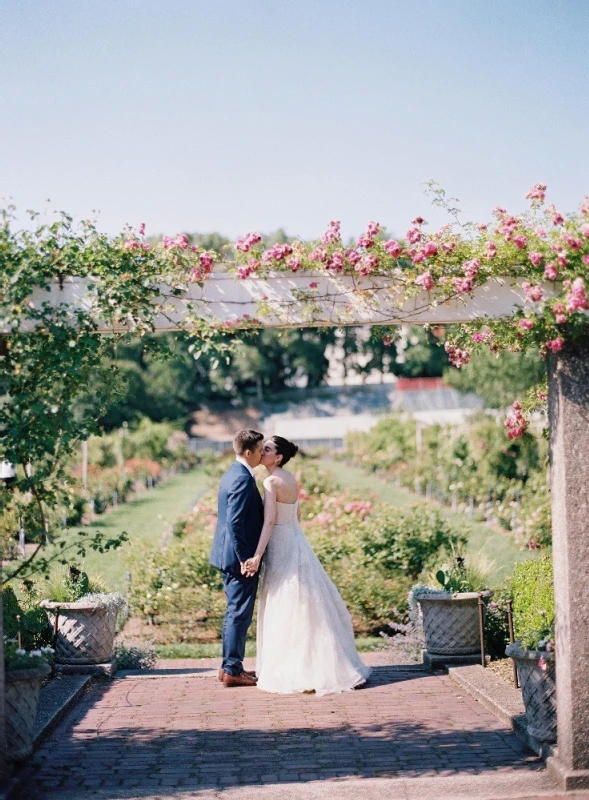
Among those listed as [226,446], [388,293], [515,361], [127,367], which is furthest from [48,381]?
[226,446]

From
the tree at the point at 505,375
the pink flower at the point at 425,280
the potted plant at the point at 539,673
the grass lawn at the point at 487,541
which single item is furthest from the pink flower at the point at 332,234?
the tree at the point at 505,375

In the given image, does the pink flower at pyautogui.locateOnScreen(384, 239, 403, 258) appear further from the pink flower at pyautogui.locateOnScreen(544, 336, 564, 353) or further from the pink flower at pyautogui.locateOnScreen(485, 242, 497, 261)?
the pink flower at pyautogui.locateOnScreen(544, 336, 564, 353)

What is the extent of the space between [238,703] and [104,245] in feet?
10.4

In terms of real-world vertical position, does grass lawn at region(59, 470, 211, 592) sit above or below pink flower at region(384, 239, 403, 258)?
below

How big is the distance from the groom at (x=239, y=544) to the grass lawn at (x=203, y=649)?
6.93 feet

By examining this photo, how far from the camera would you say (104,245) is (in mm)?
4840

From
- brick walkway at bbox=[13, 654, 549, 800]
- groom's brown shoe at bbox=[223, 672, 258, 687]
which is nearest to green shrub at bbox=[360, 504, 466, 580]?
brick walkway at bbox=[13, 654, 549, 800]

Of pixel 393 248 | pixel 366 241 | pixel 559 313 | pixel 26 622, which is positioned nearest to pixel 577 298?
pixel 559 313

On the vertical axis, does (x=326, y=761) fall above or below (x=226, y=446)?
above

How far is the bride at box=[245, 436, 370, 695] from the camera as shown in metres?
6.51

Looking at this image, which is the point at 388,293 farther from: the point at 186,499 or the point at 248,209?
the point at 186,499

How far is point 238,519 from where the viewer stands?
6688mm

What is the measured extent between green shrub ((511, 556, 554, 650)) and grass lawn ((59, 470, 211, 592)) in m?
5.43

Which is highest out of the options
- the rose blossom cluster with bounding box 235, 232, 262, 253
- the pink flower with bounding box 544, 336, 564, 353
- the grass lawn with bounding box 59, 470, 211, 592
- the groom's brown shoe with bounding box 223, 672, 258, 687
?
the rose blossom cluster with bounding box 235, 232, 262, 253
